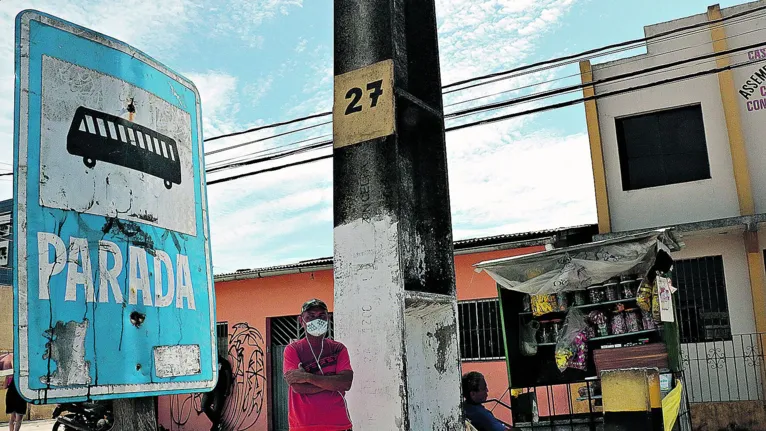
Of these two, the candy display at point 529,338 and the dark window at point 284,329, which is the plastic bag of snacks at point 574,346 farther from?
the dark window at point 284,329

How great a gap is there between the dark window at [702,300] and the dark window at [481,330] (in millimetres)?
3020

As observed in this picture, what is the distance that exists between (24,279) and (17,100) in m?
0.43

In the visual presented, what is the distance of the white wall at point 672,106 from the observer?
11.9 metres

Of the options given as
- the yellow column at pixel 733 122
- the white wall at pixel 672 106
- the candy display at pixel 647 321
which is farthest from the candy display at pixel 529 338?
the yellow column at pixel 733 122

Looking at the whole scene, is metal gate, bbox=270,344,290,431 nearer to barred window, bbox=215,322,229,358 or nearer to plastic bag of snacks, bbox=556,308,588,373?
barred window, bbox=215,322,229,358

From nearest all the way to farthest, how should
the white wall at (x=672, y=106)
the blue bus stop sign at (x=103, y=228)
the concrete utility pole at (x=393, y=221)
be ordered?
1. the blue bus stop sign at (x=103, y=228)
2. the concrete utility pole at (x=393, y=221)
3. the white wall at (x=672, y=106)

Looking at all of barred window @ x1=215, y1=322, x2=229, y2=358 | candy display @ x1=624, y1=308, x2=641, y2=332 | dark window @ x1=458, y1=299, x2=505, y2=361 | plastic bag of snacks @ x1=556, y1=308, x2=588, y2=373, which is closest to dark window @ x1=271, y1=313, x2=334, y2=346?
barred window @ x1=215, y1=322, x2=229, y2=358

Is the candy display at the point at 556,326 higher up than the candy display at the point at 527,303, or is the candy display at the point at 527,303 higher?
the candy display at the point at 527,303

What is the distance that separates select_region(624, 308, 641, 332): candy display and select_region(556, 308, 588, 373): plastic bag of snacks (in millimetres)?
529

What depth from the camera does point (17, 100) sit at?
1669 millimetres

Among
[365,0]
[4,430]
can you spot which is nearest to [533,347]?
[365,0]

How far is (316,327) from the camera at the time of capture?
4.40m

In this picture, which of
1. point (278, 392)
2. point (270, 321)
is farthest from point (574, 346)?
point (270, 321)

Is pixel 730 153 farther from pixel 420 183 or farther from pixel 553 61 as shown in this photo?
pixel 420 183
